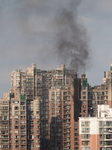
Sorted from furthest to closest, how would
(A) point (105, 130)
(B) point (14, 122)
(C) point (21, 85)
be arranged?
1. (C) point (21, 85)
2. (B) point (14, 122)
3. (A) point (105, 130)

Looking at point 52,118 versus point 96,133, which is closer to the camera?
point 96,133

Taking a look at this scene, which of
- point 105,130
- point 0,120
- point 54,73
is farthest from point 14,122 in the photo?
point 105,130

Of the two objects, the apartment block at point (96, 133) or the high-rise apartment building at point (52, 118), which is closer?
the apartment block at point (96, 133)

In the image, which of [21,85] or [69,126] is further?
[21,85]

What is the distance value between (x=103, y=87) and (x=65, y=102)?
7.90 meters

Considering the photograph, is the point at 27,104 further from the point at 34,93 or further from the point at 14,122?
the point at 34,93

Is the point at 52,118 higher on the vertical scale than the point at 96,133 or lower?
higher

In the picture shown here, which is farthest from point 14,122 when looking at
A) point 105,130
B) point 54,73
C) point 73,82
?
point 105,130

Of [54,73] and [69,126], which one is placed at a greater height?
[54,73]

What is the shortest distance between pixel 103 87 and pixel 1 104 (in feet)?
61.0

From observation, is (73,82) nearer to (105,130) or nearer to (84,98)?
(84,98)

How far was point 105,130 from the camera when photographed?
90.6m

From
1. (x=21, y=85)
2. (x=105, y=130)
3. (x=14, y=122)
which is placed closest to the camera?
(x=105, y=130)

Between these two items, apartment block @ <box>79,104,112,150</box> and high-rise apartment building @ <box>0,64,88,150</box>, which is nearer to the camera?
apartment block @ <box>79,104,112,150</box>
